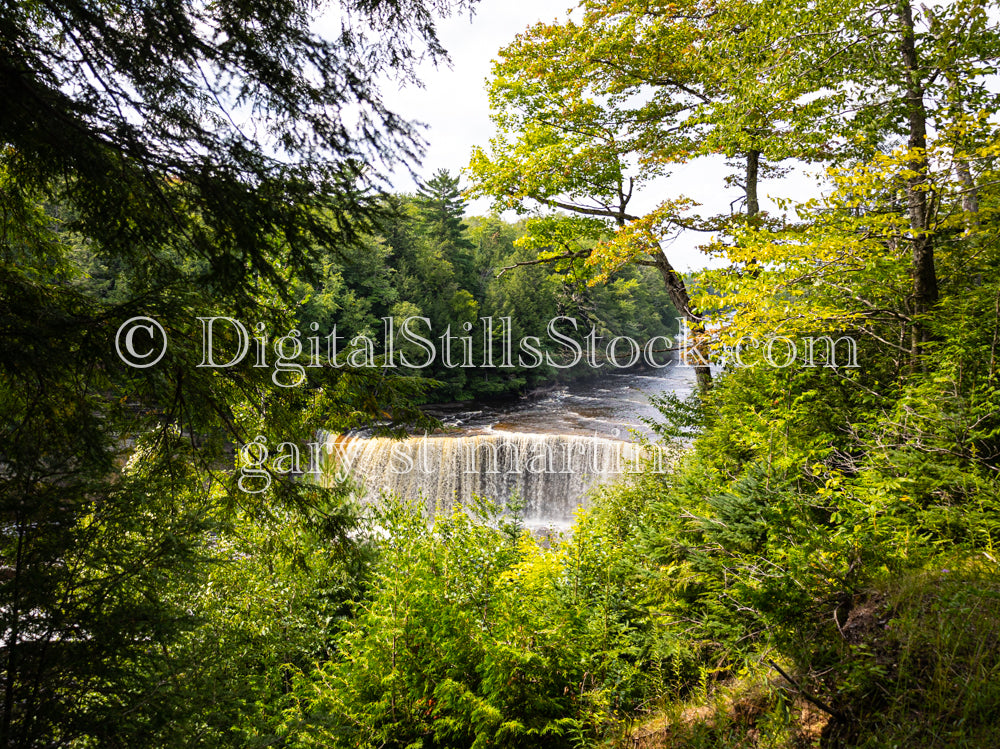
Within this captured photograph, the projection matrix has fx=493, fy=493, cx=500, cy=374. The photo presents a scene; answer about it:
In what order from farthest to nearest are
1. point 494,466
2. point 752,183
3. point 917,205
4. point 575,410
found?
point 575,410, point 494,466, point 752,183, point 917,205

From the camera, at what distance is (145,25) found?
1953 mm

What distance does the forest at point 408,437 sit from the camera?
6.32 ft

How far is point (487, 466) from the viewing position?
13.2 m

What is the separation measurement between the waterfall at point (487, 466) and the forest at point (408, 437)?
6.76 m

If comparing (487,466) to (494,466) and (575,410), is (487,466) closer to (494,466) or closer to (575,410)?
(494,466)

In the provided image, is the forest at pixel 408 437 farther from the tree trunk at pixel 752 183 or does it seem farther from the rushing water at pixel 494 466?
the rushing water at pixel 494 466

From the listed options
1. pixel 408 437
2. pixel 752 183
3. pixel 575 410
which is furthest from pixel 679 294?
pixel 575 410

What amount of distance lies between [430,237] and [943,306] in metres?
31.2

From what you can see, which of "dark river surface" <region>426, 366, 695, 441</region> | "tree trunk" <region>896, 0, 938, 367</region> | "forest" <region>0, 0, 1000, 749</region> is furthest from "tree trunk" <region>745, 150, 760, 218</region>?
"dark river surface" <region>426, 366, 695, 441</region>

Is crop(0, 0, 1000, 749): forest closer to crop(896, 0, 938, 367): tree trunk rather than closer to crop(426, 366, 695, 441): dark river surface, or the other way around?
crop(896, 0, 938, 367): tree trunk

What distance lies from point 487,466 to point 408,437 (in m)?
10.4

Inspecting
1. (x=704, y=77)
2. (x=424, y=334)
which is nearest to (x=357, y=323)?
(x=424, y=334)

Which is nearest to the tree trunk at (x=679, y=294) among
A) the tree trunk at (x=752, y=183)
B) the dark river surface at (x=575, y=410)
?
the tree trunk at (x=752, y=183)

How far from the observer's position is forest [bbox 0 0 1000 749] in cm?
193
